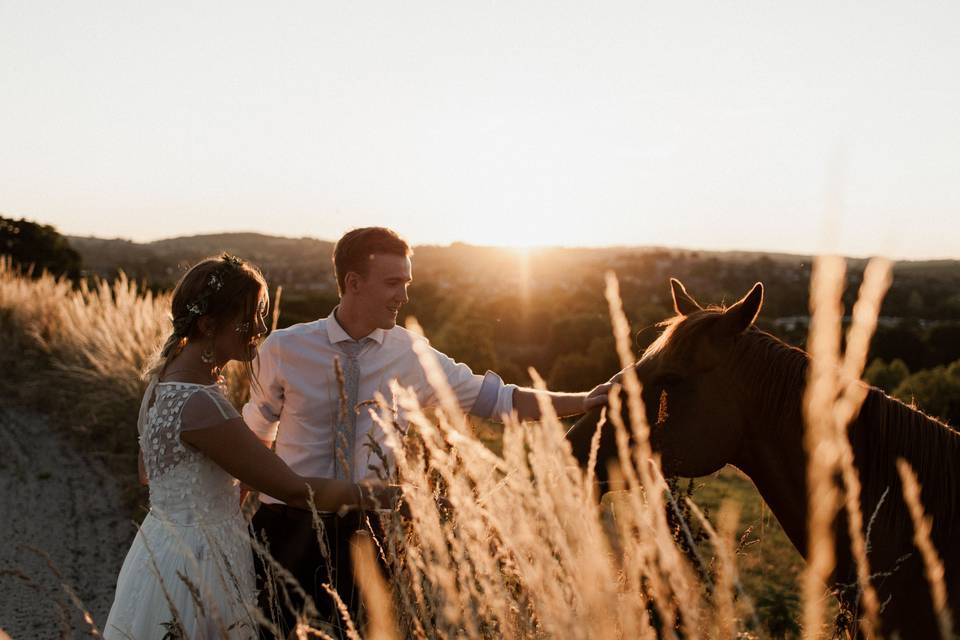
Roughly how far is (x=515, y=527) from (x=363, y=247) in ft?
6.60

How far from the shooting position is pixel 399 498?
2207 mm

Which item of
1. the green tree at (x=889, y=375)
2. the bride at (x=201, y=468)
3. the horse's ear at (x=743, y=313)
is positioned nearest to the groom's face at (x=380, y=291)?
the bride at (x=201, y=468)

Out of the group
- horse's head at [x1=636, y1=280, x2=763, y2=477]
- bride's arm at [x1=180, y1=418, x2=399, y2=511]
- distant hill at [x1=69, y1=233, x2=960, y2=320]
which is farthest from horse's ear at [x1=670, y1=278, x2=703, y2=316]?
distant hill at [x1=69, y1=233, x2=960, y2=320]

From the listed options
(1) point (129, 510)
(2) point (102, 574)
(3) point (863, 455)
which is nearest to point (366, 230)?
(3) point (863, 455)

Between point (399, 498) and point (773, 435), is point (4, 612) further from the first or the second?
point (773, 435)

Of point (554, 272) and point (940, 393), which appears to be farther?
point (554, 272)

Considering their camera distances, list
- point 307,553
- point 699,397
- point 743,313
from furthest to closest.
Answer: point 307,553
point 699,397
point 743,313

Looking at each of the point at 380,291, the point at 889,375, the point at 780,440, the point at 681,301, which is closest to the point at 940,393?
the point at 889,375

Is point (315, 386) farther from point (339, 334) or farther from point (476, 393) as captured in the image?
point (476, 393)

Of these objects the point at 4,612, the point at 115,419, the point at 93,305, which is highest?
the point at 93,305

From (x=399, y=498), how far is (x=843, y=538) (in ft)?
5.40

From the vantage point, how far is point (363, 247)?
3.57 metres

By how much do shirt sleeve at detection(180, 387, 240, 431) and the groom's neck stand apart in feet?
3.56

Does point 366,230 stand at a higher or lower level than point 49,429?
higher
